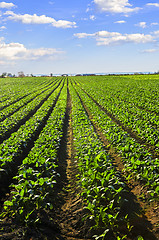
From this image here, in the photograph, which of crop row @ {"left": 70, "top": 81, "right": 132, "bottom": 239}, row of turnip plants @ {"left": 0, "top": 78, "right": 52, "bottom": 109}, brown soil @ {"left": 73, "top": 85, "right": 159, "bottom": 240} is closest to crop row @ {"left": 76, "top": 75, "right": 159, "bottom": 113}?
brown soil @ {"left": 73, "top": 85, "right": 159, "bottom": 240}

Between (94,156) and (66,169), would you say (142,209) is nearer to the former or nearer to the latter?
(94,156)

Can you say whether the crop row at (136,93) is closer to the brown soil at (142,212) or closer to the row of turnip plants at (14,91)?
the brown soil at (142,212)

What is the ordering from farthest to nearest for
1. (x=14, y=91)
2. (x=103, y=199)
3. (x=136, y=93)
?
(x=14, y=91)
(x=136, y=93)
(x=103, y=199)

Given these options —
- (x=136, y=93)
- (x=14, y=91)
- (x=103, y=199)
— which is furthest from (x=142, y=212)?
(x=14, y=91)

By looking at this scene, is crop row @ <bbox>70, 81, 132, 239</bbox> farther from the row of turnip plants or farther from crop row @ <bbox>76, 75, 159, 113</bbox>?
the row of turnip plants

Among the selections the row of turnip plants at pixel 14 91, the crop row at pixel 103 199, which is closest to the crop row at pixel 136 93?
the crop row at pixel 103 199

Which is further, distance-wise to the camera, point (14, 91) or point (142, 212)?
point (14, 91)

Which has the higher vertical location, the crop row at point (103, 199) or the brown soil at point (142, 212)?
the crop row at point (103, 199)

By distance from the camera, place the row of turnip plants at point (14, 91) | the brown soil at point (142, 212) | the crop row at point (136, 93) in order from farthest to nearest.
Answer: the row of turnip plants at point (14, 91) < the crop row at point (136, 93) < the brown soil at point (142, 212)

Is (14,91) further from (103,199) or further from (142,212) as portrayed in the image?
(142,212)

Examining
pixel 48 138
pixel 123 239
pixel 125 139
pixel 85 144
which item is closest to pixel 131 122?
pixel 125 139

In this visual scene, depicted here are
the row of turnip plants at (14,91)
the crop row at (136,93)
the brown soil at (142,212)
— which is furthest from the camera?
the row of turnip plants at (14,91)

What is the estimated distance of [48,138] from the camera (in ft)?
33.2

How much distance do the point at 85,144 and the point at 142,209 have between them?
14.8ft
